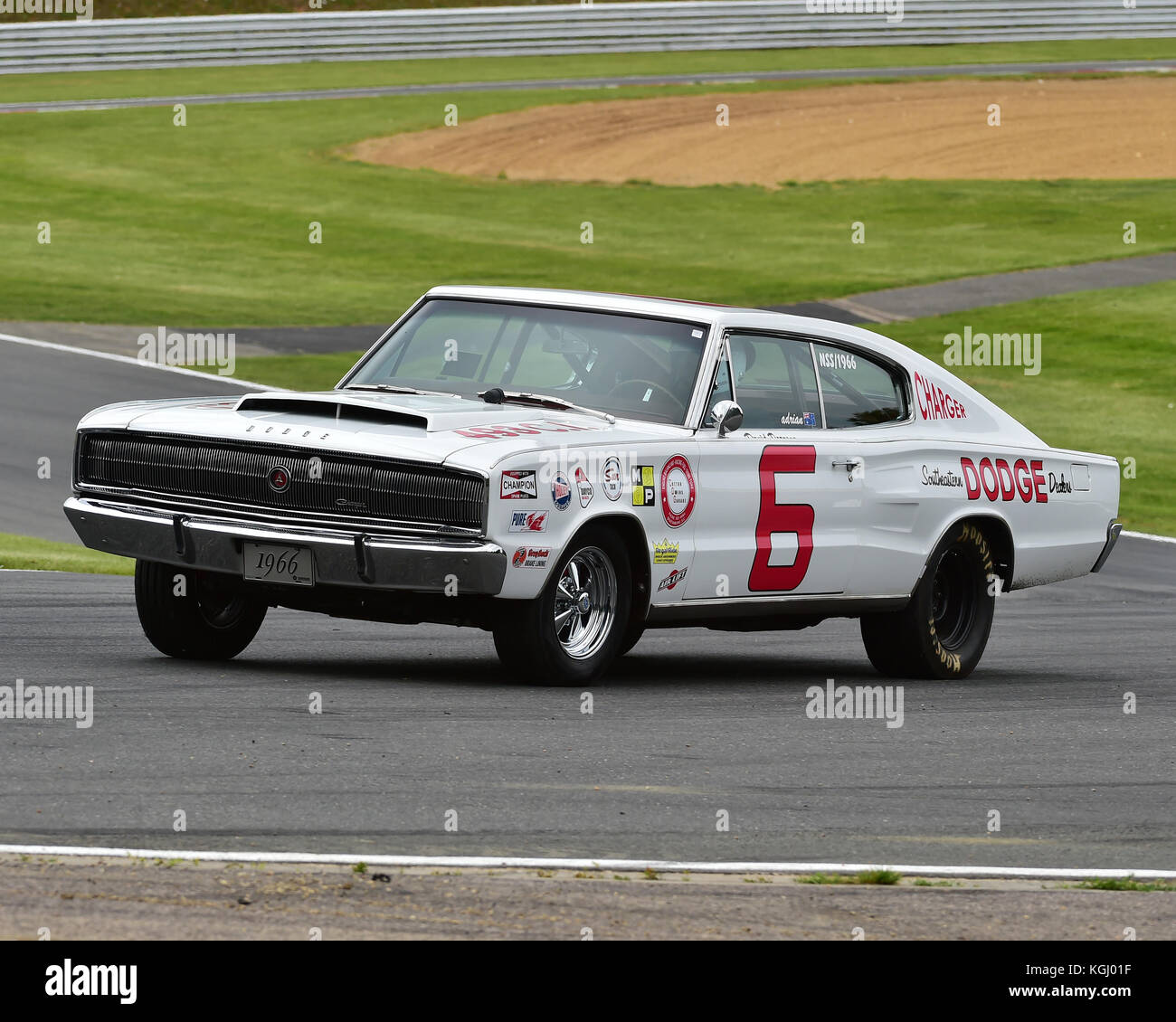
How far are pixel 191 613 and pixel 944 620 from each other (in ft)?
13.1

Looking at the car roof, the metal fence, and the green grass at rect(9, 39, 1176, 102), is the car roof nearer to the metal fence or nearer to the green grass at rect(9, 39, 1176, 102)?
the green grass at rect(9, 39, 1176, 102)

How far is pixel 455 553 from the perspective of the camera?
888cm

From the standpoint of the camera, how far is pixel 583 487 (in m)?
9.23

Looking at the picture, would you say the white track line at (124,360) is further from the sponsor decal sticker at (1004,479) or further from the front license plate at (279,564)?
the front license plate at (279,564)

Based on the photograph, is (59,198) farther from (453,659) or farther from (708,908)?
(708,908)

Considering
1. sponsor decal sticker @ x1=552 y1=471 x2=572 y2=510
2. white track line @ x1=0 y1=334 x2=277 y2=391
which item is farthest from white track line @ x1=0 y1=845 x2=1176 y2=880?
white track line @ x1=0 y1=334 x2=277 y2=391

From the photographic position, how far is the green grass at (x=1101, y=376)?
24.0 metres

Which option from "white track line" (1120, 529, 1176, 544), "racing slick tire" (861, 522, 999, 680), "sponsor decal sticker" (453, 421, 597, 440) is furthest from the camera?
"white track line" (1120, 529, 1176, 544)

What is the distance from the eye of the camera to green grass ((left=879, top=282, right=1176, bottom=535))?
2398cm

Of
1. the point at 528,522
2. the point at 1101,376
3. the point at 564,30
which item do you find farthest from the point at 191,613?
the point at 564,30

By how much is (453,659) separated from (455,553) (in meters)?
2.11

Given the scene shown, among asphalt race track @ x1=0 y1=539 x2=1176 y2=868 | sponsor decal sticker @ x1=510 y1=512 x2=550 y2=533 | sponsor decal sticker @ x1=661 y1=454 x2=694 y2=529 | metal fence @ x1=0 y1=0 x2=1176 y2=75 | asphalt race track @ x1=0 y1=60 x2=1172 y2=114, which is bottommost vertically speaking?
asphalt race track @ x1=0 y1=539 x2=1176 y2=868

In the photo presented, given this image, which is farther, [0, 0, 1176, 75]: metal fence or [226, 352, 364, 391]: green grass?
[0, 0, 1176, 75]: metal fence

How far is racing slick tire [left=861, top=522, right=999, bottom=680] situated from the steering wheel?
1828 millimetres
